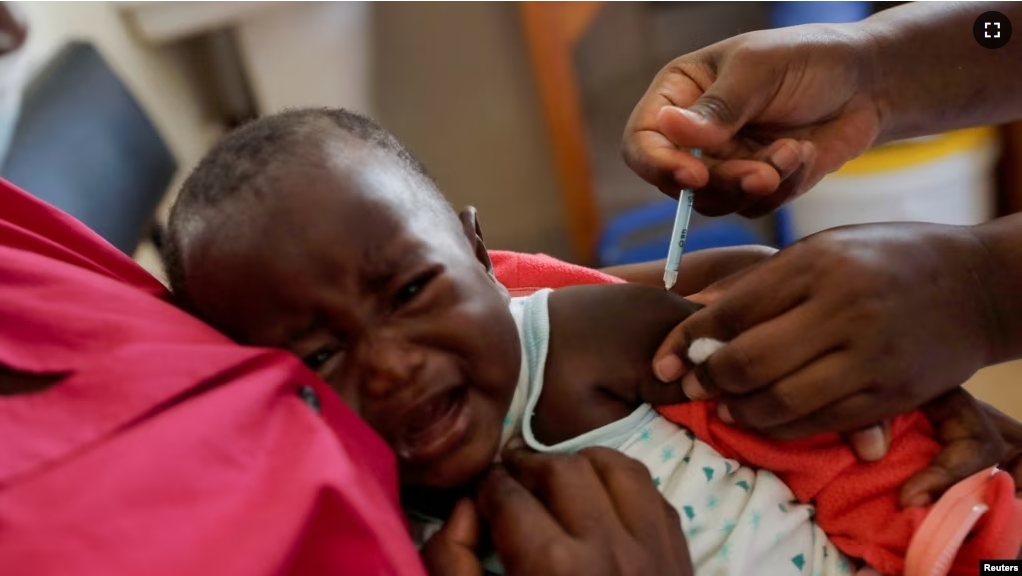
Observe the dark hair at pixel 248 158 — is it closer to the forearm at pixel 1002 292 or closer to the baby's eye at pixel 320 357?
the baby's eye at pixel 320 357

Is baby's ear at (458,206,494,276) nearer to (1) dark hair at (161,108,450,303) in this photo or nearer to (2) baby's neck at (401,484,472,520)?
(1) dark hair at (161,108,450,303)

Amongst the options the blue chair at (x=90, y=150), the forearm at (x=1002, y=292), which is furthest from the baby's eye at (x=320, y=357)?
the blue chair at (x=90, y=150)

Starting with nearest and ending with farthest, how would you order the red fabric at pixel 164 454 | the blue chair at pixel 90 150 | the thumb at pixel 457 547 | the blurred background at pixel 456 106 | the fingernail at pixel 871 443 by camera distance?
the red fabric at pixel 164 454 → the thumb at pixel 457 547 → the fingernail at pixel 871 443 → the blue chair at pixel 90 150 → the blurred background at pixel 456 106

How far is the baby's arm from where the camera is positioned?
2.60 feet

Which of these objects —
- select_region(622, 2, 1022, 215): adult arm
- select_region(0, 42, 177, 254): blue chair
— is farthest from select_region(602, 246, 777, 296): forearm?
select_region(0, 42, 177, 254): blue chair

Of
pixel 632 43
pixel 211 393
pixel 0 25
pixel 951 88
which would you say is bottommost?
pixel 632 43

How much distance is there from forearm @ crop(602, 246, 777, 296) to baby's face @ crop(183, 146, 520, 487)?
13.6 inches

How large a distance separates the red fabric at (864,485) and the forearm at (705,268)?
280 mm

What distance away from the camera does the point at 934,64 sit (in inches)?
38.7

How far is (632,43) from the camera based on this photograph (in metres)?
2.39

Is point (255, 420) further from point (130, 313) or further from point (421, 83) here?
point (421, 83)

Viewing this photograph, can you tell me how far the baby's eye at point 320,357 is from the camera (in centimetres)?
73

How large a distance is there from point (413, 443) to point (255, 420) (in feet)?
0.68

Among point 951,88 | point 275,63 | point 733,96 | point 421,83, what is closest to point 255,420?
point 733,96
